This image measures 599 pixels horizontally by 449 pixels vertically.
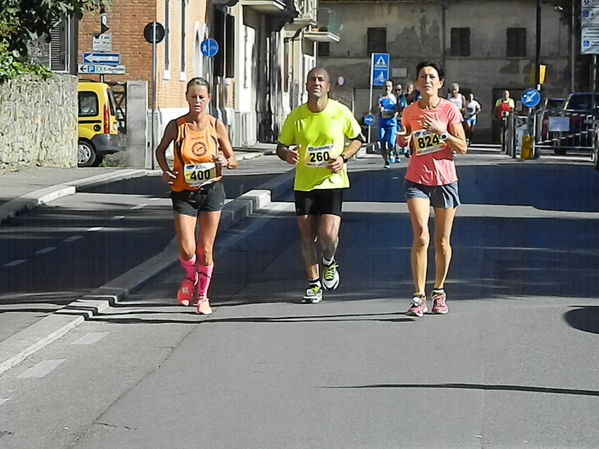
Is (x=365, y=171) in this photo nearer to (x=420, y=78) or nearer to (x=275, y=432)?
(x=420, y=78)

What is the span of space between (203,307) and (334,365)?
2.47 m

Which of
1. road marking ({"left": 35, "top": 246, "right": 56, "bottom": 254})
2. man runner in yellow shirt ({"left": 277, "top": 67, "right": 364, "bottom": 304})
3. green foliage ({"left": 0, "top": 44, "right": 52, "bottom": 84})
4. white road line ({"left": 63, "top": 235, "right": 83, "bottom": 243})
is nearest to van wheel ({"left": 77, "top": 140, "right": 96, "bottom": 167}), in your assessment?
green foliage ({"left": 0, "top": 44, "right": 52, "bottom": 84})

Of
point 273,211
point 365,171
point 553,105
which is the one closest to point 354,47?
point 553,105

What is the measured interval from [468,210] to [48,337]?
11.6m

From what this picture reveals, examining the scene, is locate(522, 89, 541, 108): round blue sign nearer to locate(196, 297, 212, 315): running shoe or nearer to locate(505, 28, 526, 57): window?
locate(196, 297, 212, 315): running shoe

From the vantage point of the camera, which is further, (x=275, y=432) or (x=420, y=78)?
(x=420, y=78)

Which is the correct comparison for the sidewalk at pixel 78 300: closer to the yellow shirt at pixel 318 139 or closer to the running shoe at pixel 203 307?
the running shoe at pixel 203 307

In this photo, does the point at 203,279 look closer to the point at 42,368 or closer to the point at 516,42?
the point at 42,368

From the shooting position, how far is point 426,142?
11.0 m

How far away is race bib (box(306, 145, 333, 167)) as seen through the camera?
11578mm

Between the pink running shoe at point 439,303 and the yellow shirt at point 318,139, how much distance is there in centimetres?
127

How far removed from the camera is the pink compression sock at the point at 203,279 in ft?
37.1

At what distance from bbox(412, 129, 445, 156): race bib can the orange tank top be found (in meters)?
1.50

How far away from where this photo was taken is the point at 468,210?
20.8 meters
